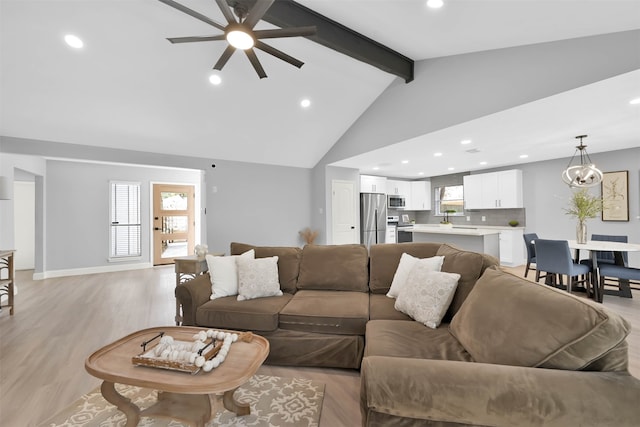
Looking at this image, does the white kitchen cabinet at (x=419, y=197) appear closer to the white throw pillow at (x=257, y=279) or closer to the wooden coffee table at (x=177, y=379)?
the white throw pillow at (x=257, y=279)

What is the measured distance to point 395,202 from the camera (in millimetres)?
7680

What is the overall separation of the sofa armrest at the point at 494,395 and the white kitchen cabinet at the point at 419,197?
24.3 feet

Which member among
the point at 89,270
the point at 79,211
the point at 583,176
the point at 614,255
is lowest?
the point at 89,270

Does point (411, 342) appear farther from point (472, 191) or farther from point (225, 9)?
point (472, 191)

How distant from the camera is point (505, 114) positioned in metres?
3.05

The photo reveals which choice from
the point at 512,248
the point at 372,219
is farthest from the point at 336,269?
the point at 512,248

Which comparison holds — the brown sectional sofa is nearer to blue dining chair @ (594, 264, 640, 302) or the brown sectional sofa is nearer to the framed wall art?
blue dining chair @ (594, 264, 640, 302)

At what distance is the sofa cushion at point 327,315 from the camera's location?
215 centimetres

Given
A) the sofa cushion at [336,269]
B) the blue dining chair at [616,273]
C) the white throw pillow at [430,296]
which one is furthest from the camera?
the blue dining chair at [616,273]

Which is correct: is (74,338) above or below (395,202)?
below

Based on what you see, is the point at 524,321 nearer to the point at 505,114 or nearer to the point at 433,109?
the point at 505,114

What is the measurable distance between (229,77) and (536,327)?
386 centimetres

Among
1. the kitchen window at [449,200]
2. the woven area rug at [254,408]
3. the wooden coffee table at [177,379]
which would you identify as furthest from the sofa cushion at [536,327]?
the kitchen window at [449,200]

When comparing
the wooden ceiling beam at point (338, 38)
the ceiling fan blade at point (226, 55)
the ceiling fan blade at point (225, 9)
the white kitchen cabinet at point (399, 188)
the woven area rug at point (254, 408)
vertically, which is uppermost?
the wooden ceiling beam at point (338, 38)
